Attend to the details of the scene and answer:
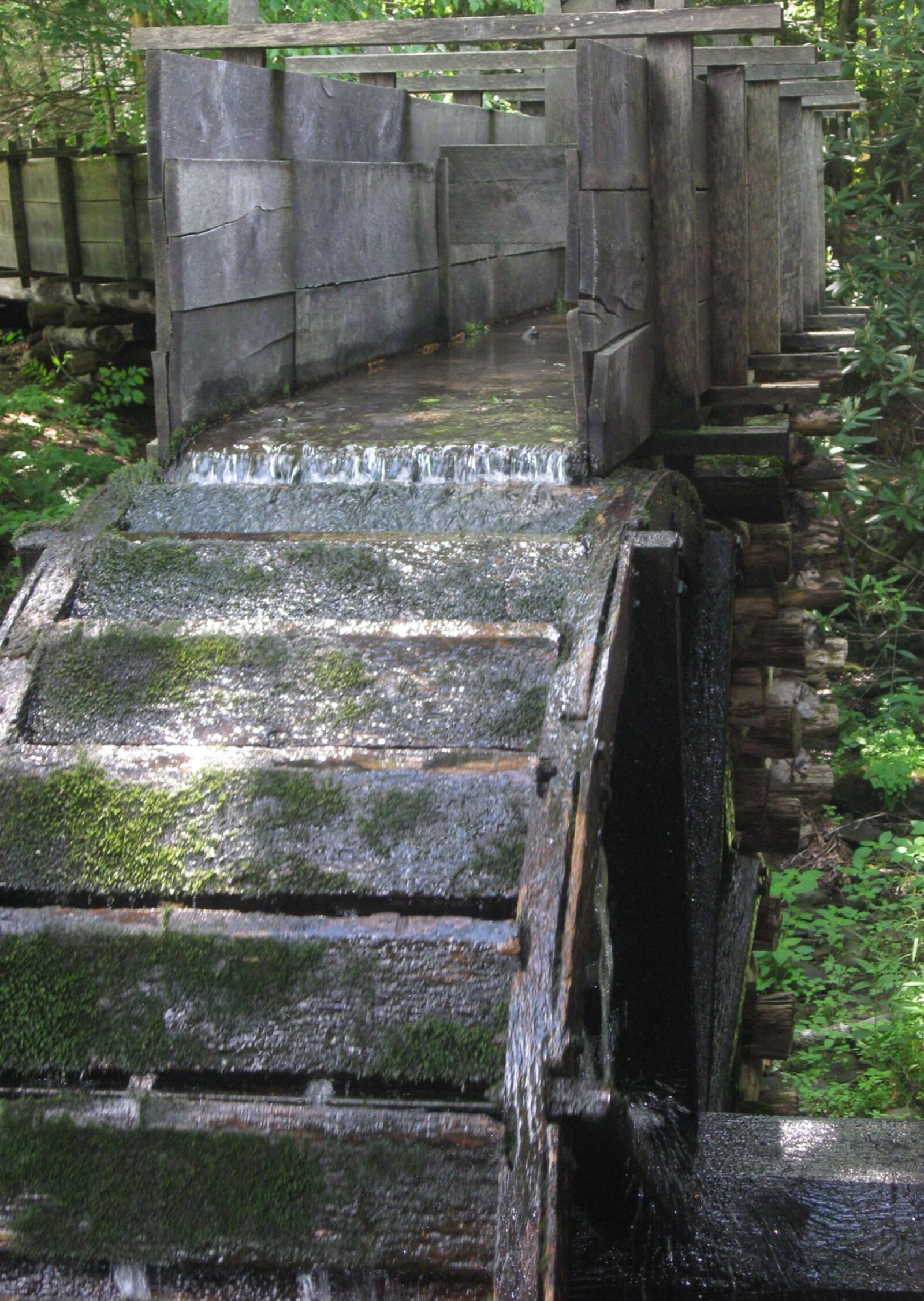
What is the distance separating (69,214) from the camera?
1027 centimetres

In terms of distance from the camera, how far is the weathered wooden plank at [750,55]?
6.42m

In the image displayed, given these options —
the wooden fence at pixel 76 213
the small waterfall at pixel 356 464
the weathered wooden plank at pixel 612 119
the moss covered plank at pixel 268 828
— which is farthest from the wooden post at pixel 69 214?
the moss covered plank at pixel 268 828

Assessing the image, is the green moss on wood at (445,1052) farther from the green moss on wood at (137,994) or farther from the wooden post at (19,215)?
the wooden post at (19,215)

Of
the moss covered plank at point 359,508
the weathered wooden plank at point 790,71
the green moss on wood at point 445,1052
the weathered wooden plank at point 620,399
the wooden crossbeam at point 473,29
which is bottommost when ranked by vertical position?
the green moss on wood at point 445,1052

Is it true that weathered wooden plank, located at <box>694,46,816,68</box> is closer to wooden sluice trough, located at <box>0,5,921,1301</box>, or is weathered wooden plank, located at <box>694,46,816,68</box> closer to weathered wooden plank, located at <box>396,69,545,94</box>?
wooden sluice trough, located at <box>0,5,921,1301</box>

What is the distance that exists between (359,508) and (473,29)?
161 cm

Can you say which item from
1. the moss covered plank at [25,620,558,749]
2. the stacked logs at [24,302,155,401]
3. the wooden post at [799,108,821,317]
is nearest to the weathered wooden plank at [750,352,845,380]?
the wooden post at [799,108,821,317]

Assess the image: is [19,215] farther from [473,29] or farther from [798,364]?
[473,29]

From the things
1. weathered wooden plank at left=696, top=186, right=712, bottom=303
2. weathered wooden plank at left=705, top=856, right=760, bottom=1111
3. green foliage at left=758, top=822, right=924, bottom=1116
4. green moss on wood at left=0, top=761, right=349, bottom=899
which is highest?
weathered wooden plank at left=696, top=186, right=712, bottom=303

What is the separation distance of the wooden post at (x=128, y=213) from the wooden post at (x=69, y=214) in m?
0.53

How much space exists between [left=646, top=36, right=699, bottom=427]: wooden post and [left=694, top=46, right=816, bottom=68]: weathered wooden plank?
70.3 inches

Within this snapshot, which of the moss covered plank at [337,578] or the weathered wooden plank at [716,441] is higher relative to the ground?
the weathered wooden plank at [716,441]

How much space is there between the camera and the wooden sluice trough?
259 cm

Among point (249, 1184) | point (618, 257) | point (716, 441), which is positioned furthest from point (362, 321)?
point (249, 1184)
